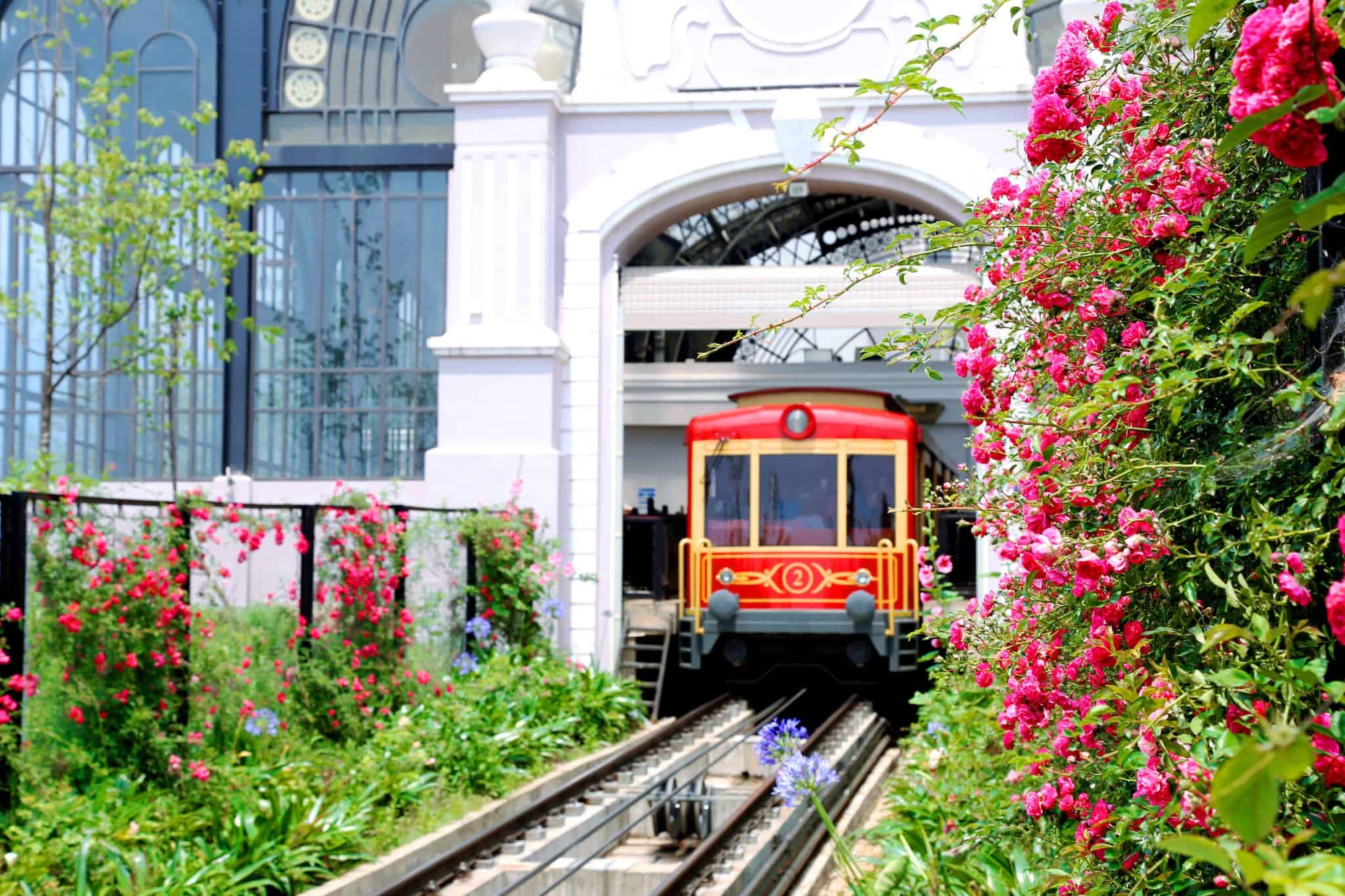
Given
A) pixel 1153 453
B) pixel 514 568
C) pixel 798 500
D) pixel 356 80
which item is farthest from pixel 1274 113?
pixel 356 80

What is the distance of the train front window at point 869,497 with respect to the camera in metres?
14.2

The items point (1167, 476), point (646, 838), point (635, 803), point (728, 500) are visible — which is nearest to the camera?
point (1167, 476)

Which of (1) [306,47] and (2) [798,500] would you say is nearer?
(2) [798,500]

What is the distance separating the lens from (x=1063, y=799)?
3438mm

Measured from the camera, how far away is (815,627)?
45.8ft

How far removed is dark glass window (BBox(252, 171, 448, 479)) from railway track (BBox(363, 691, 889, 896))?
477 centimetres

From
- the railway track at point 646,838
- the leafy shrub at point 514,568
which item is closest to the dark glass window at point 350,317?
the leafy shrub at point 514,568

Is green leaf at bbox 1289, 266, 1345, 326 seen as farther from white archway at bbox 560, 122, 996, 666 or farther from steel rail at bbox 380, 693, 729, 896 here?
white archway at bbox 560, 122, 996, 666

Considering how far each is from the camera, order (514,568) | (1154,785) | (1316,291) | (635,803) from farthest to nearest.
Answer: (514,568) → (635,803) → (1154,785) → (1316,291)

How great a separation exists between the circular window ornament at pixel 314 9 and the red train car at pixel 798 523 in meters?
5.47

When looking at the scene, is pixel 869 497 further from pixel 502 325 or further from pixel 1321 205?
pixel 1321 205

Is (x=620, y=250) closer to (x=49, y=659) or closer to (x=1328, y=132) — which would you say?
(x=49, y=659)

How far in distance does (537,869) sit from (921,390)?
17.6m

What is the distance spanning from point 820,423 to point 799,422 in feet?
0.65
